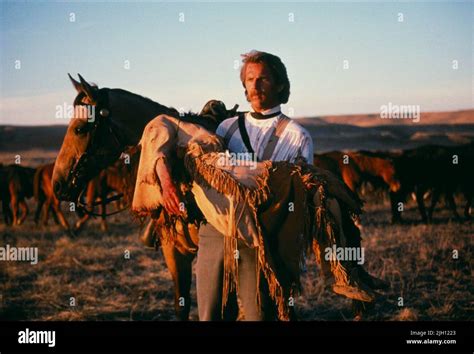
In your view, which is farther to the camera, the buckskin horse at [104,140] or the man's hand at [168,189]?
the buckskin horse at [104,140]

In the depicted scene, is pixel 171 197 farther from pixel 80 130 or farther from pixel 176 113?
pixel 80 130

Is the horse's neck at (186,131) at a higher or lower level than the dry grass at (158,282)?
higher

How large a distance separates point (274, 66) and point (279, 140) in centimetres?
40

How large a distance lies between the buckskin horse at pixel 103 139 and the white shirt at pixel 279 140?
1174mm

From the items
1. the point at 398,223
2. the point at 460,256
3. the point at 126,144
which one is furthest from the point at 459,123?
the point at 126,144

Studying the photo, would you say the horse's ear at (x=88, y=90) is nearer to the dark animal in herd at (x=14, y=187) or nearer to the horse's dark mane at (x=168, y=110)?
the horse's dark mane at (x=168, y=110)

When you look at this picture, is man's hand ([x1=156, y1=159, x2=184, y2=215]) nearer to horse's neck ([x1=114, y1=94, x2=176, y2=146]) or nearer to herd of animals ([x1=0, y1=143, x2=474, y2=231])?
horse's neck ([x1=114, y1=94, x2=176, y2=146])

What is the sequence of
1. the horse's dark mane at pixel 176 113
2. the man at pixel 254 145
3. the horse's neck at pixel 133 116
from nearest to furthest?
the man at pixel 254 145, the horse's dark mane at pixel 176 113, the horse's neck at pixel 133 116

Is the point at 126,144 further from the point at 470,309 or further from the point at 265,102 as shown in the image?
the point at 470,309

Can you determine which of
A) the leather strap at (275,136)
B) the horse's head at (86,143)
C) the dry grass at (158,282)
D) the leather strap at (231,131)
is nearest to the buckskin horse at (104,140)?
the horse's head at (86,143)

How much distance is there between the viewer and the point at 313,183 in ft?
10.3

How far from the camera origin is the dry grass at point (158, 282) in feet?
19.5

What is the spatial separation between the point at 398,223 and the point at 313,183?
919cm

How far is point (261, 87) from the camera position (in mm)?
3283
